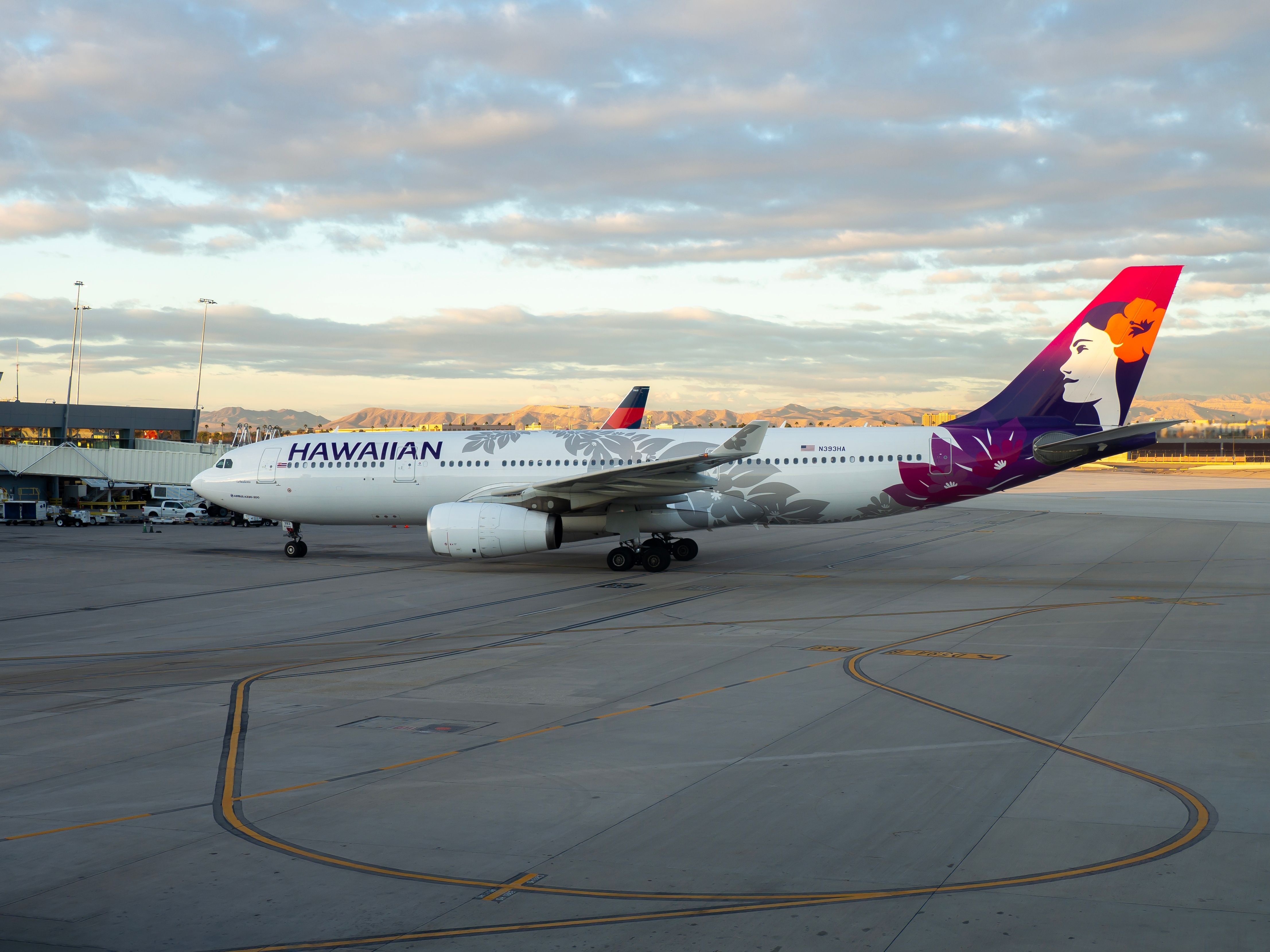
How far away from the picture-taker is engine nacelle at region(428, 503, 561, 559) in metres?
23.8

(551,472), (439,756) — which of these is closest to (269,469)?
(551,472)

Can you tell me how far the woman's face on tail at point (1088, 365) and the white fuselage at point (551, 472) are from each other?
11.6 feet

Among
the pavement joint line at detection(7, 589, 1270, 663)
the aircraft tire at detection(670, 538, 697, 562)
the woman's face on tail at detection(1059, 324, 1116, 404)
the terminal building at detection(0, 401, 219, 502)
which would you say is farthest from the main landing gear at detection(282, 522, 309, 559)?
the terminal building at detection(0, 401, 219, 502)

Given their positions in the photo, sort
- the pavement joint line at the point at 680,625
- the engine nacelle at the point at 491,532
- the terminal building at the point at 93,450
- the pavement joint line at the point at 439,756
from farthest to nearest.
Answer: the terminal building at the point at 93,450 < the engine nacelle at the point at 491,532 < the pavement joint line at the point at 680,625 < the pavement joint line at the point at 439,756

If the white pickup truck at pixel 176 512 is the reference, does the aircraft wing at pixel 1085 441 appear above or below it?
above

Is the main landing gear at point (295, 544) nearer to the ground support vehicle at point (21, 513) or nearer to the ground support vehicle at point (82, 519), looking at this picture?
the ground support vehicle at point (82, 519)

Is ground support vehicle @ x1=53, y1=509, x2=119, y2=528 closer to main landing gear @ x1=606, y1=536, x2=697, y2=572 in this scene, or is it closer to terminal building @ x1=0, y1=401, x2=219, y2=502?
terminal building @ x1=0, y1=401, x2=219, y2=502

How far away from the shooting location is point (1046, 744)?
994 centimetres

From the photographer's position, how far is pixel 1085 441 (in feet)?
76.9

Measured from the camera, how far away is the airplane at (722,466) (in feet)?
78.6

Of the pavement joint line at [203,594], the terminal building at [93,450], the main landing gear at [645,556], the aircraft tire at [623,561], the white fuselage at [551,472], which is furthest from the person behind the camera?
the terminal building at [93,450]

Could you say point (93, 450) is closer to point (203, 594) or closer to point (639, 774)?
point (203, 594)

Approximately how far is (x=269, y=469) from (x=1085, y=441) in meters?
23.2

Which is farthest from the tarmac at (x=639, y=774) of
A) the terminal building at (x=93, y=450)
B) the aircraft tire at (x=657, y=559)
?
the terminal building at (x=93, y=450)
